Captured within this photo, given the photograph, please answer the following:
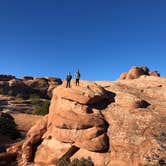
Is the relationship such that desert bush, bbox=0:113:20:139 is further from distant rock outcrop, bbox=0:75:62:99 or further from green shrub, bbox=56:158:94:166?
distant rock outcrop, bbox=0:75:62:99

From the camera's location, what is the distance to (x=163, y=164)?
17.7 meters

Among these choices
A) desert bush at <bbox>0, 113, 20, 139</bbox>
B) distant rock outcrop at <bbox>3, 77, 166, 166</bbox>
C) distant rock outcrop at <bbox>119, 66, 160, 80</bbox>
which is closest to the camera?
distant rock outcrop at <bbox>3, 77, 166, 166</bbox>

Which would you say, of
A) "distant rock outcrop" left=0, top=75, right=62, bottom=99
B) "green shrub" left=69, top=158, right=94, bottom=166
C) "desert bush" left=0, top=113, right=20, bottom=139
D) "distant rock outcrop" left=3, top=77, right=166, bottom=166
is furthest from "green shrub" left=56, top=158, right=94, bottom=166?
"distant rock outcrop" left=0, top=75, right=62, bottom=99

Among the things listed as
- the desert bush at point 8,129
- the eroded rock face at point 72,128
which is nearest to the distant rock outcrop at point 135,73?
the desert bush at point 8,129

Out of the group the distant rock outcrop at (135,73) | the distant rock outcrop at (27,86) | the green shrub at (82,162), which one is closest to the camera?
the green shrub at (82,162)

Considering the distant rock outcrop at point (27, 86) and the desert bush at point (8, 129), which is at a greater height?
the distant rock outcrop at point (27, 86)

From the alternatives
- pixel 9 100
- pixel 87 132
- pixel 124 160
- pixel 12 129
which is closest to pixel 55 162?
pixel 87 132

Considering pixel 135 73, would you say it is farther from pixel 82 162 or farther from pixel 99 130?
pixel 82 162

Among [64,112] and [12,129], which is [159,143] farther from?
[12,129]

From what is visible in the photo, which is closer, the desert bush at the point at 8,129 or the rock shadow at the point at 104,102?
the rock shadow at the point at 104,102

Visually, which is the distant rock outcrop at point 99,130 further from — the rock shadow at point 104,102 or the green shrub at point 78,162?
the green shrub at point 78,162

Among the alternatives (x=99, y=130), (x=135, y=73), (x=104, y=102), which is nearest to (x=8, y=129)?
(x=104, y=102)

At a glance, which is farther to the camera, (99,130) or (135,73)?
(135,73)

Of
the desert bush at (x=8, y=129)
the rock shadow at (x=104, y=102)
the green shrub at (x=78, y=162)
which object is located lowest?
the green shrub at (x=78, y=162)
